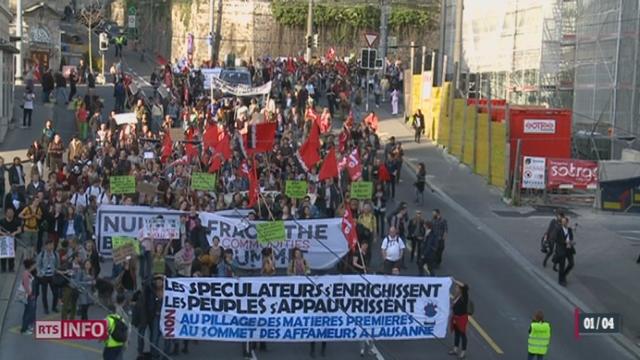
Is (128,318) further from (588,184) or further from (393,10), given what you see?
(393,10)

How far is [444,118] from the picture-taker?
143ft

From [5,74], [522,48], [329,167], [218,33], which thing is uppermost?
[218,33]

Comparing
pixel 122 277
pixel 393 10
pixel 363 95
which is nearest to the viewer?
pixel 122 277

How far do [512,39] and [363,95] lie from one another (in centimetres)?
770

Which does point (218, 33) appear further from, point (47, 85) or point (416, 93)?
point (47, 85)

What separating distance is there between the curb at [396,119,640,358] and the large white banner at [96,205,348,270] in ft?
14.8

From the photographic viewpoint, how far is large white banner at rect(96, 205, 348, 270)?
80.9 ft

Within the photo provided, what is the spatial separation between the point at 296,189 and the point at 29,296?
8.26 metres

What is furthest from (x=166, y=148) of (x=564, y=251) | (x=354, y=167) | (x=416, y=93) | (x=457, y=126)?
(x=416, y=93)

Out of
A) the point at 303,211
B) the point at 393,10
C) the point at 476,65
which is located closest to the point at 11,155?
the point at 303,211

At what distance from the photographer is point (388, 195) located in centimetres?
3272

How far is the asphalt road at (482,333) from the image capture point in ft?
65.5

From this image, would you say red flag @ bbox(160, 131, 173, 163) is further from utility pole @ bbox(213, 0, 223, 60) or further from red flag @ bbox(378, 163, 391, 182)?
utility pole @ bbox(213, 0, 223, 60)

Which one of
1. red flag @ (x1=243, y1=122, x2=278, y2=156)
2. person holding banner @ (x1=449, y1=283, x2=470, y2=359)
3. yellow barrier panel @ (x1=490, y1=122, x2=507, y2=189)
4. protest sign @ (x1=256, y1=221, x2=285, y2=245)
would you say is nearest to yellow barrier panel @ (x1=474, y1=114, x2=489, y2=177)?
yellow barrier panel @ (x1=490, y1=122, x2=507, y2=189)
